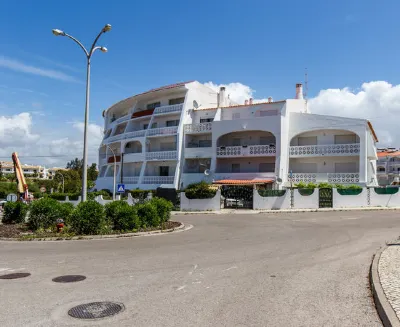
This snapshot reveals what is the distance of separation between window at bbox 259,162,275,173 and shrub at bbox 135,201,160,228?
80.0 feet

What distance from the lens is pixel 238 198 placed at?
33.1 meters

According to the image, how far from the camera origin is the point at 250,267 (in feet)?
29.5

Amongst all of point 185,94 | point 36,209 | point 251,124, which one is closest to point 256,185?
point 251,124

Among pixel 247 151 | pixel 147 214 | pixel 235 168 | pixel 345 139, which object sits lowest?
pixel 147 214

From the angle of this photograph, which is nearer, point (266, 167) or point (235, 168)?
point (266, 167)

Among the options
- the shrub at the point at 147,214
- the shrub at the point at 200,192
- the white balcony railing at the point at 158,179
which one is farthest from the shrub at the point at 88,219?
the white balcony railing at the point at 158,179

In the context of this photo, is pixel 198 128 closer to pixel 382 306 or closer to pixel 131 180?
pixel 131 180

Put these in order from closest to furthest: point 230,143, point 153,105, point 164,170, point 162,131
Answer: point 230,143 → point 162,131 → point 164,170 → point 153,105

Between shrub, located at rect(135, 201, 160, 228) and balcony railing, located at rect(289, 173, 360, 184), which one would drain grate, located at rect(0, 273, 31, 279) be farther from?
balcony railing, located at rect(289, 173, 360, 184)

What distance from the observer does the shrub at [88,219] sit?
15047 millimetres

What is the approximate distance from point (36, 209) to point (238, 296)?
12.2 meters

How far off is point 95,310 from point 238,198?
2768 centimetres

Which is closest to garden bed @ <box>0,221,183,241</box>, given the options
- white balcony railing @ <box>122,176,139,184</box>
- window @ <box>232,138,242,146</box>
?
window @ <box>232,138,242,146</box>

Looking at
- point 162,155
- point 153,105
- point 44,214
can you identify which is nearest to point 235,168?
point 162,155
